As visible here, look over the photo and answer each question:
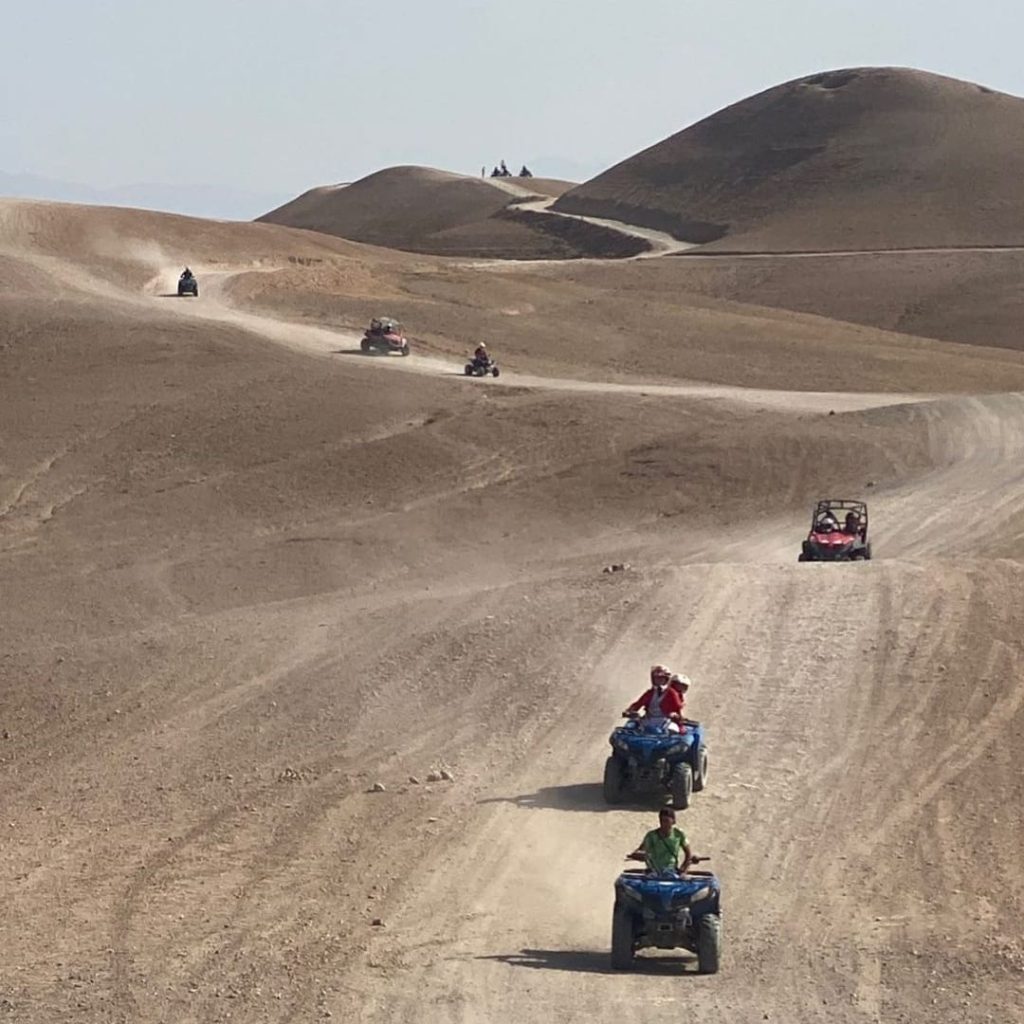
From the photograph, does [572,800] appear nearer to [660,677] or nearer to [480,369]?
[660,677]

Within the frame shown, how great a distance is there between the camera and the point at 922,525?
1471 inches

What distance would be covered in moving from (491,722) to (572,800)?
317cm

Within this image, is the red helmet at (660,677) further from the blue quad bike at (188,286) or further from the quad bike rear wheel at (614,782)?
the blue quad bike at (188,286)

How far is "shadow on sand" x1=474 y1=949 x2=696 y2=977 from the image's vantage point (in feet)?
46.9

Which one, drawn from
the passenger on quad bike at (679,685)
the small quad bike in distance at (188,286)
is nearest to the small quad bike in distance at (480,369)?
the small quad bike in distance at (188,286)

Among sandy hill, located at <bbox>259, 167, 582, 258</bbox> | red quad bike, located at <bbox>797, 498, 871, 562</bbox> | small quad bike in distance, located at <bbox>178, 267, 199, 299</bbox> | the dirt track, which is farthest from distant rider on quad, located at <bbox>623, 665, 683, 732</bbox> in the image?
sandy hill, located at <bbox>259, 167, 582, 258</bbox>

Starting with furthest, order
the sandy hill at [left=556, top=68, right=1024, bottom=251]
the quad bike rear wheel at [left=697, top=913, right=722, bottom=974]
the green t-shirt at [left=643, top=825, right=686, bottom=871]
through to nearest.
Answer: the sandy hill at [left=556, top=68, right=1024, bottom=251]
the green t-shirt at [left=643, top=825, right=686, bottom=871]
the quad bike rear wheel at [left=697, top=913, right=722, bottom=974]

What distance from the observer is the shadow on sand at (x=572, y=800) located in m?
19.0

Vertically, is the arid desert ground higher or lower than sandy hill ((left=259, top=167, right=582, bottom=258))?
lower

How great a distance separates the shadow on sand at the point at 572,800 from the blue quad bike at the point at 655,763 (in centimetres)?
11

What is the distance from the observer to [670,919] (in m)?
14.1

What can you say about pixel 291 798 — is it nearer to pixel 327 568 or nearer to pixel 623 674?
pixel 623 674

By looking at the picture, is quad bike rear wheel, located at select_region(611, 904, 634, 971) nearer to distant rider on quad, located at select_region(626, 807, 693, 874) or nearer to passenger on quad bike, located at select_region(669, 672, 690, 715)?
distant rider on quad, located at select_region(626, 807, 693, 874)

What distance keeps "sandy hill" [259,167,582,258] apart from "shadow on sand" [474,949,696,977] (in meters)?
120
